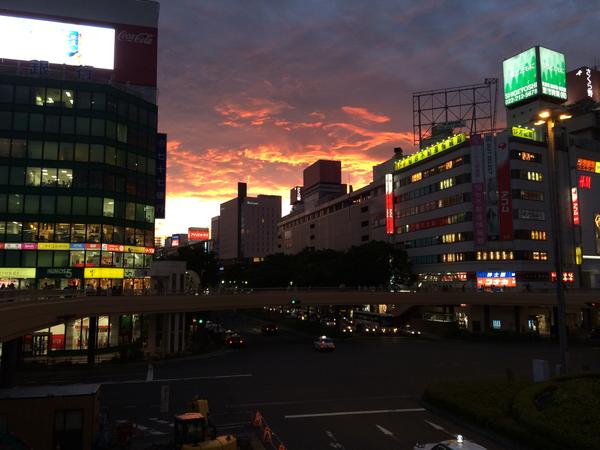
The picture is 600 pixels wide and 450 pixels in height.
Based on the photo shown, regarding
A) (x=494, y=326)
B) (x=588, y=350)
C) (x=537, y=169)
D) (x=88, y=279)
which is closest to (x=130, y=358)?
(x=88, y=279)

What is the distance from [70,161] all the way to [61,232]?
29.0 feet

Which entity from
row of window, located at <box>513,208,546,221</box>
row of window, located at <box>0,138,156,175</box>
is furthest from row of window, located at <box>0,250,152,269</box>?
row of window, located at <box>513,208,546,221</box>

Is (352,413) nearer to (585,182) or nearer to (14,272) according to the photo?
(14,272)

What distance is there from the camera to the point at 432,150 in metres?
95.2

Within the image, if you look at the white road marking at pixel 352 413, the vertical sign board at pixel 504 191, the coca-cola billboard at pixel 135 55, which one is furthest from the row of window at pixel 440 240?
the white road marking at pixel 352 413

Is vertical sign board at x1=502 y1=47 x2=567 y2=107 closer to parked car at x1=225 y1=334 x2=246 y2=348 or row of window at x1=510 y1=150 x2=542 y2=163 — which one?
row of window at x1=510 y1=150 x2=542 y2=163

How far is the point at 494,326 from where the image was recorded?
7500 cm

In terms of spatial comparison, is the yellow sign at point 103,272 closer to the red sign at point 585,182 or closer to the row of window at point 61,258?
the row of window at point 61,258

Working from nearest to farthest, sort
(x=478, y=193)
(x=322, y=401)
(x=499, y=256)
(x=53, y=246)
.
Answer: (x=322, y=401)
(x=53, y=246)
(x=478, y=193)
(x=499, y=256)

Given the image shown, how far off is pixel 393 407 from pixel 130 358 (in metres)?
27.1

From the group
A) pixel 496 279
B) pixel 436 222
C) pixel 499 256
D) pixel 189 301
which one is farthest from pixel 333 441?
pixel 436 222

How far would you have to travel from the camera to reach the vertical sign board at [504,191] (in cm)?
8062

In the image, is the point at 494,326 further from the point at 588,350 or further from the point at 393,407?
the point at 393,407

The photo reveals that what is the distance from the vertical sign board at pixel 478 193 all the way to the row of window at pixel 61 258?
56.6 m
